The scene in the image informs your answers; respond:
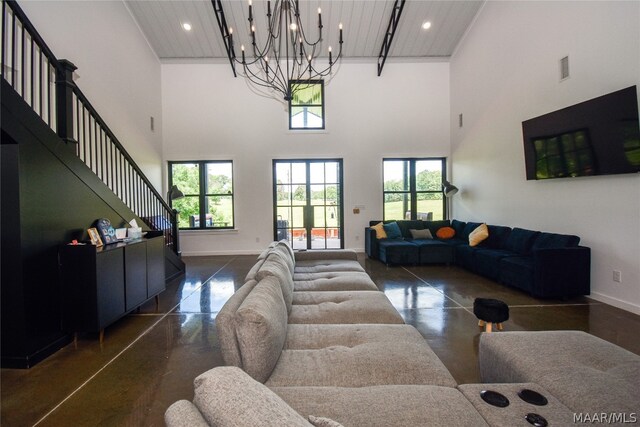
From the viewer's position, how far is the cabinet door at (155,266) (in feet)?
11.8

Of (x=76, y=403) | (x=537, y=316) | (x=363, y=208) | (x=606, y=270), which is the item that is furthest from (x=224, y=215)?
(x=606, y=270)

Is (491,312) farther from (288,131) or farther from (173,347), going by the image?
(288,131)

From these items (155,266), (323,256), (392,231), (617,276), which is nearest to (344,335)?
(323,256)

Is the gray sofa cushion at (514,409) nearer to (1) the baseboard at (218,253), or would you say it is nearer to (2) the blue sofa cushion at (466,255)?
(2) the blue sofa cushion at (466,255)

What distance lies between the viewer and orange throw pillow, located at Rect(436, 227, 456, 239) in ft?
22.2

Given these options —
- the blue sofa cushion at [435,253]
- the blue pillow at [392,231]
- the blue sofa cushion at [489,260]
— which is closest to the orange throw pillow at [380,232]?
the blue pillow at [392,231]

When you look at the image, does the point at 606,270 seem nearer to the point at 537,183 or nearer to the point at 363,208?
the point at 537,183

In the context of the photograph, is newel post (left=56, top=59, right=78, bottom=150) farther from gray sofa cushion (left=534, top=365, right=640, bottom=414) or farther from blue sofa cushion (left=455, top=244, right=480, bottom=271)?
blue sofa cushion (left=455, top=244, right=480, bottom=271)

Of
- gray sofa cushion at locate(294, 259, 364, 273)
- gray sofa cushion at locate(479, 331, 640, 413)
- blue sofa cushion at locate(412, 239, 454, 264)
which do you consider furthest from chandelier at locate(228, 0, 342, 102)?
blue sofa cushion at locate(412, 239, 454, 264)

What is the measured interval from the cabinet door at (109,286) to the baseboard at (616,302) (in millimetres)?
5636

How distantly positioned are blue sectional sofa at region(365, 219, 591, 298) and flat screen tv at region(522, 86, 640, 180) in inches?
38.7

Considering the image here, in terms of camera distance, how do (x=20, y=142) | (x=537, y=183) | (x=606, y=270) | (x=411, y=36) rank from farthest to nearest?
(x=411, y=36)
(x=537, y=183)
(x=606, y=270)
(x=20, y=142)

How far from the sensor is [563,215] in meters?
4.32

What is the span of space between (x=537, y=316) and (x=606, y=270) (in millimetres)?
1247
